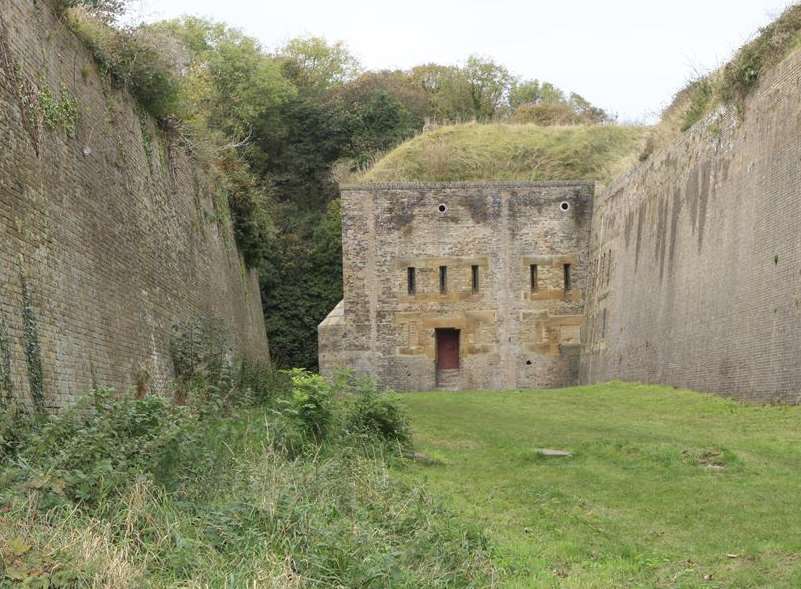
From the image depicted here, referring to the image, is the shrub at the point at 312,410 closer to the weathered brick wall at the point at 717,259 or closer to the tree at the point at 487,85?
the weathered brick wall at the point at 717,259

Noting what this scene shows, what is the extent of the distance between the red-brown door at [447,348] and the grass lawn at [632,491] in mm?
11720

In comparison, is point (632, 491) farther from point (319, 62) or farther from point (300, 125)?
point (319, 62)

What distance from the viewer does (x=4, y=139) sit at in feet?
32.6

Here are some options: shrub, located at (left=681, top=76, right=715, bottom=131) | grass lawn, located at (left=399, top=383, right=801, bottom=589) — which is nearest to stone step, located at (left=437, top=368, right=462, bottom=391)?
shrub, located at (left=681, top=76, right=715, bottom=131)

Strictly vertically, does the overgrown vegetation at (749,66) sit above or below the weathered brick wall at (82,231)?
above

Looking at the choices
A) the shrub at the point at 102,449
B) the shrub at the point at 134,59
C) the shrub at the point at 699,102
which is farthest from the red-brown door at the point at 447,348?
the shrub at the point at 102,449

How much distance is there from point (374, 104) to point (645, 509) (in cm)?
3497

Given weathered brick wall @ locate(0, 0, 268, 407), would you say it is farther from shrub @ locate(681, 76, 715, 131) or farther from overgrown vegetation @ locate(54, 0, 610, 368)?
shrub @ locate(681, 76, 715, 131)

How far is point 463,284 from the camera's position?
28.9 metres

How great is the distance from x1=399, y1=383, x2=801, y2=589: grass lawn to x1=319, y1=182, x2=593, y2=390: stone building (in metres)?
11.4

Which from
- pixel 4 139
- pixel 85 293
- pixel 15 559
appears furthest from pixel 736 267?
→ pixel 15 559

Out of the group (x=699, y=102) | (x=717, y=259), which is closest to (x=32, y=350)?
(x=717, y=259)

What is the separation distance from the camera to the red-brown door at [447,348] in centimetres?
2916

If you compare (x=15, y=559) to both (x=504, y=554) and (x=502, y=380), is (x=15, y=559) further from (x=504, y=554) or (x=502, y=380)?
(x=502, y=380)
